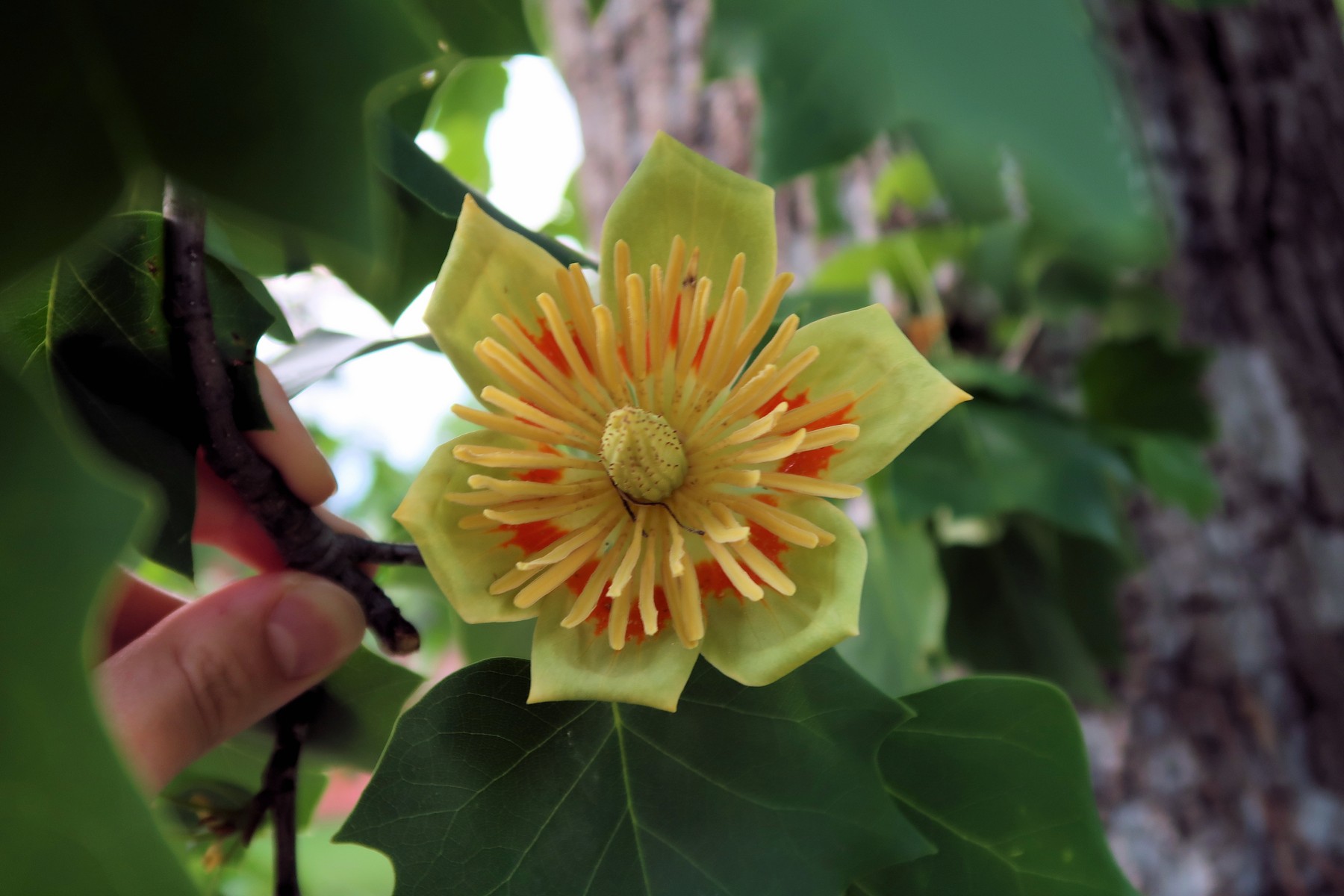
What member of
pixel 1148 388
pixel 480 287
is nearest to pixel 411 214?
pixel 480 287

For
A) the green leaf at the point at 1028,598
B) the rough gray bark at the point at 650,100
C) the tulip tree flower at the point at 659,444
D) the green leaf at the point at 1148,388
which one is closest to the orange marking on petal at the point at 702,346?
the tulip tree flower at the point at 659,444

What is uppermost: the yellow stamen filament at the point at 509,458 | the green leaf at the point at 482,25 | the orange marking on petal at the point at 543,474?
the green leaf at the point at 482,25

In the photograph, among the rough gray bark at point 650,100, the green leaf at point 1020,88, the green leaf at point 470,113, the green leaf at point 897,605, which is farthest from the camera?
the rough gray bark at point 650,100

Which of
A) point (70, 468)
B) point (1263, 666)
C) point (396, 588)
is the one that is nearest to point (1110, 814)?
point (1263, 666)

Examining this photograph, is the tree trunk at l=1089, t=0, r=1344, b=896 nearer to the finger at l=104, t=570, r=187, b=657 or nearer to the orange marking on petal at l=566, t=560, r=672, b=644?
the orange marking on petal at l=566, t=560, r=672, b=644

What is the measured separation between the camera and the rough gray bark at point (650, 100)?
5.40 ft

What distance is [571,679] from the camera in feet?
1.42

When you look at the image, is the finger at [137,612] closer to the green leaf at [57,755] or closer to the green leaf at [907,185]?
the green leaf at [57,755]

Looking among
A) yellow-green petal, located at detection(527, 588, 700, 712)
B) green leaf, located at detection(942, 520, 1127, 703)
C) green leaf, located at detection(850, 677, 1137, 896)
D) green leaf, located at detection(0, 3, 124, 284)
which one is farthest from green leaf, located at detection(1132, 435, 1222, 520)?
green leaf, located at detection(0, 3, 124, 284)

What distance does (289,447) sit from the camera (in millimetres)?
537

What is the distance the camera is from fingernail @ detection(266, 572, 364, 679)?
0.53m

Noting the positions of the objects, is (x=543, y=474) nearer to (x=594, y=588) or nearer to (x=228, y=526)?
(x=594, y=588)

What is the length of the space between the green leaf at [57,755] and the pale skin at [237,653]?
32 cm

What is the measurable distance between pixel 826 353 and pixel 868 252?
955 millimetres
